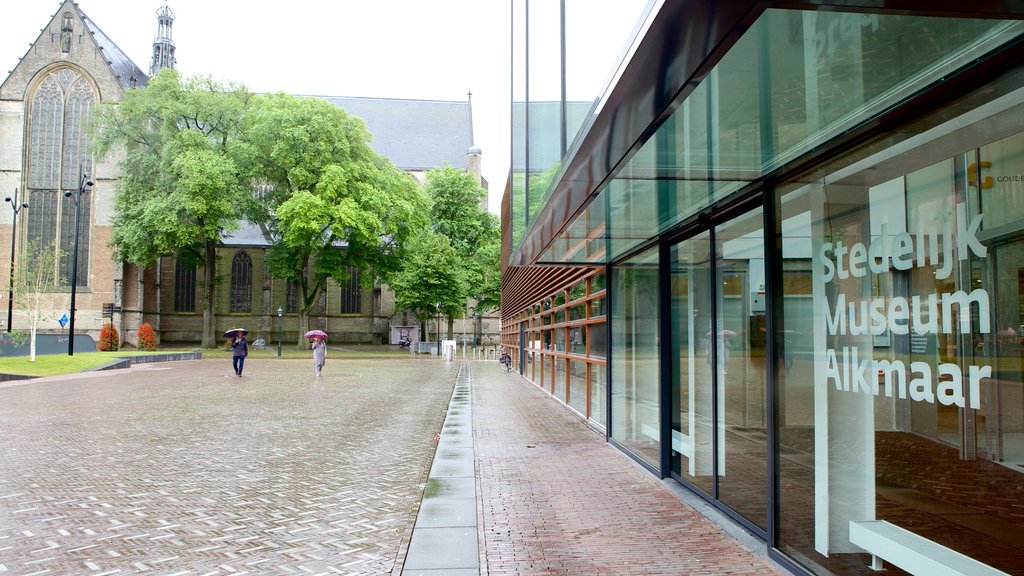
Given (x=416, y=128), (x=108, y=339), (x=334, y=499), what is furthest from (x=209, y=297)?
(x=334, y=499)

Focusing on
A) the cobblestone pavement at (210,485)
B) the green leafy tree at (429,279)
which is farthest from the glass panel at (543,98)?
the green leafy tree at (429,279)

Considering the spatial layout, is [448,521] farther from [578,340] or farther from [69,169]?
[69,169]

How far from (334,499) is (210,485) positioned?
145 centimetres

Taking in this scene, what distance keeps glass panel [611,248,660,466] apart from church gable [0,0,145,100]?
171 ft

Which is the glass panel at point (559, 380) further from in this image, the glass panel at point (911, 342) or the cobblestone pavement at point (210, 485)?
the glass panel at point (911, 342)

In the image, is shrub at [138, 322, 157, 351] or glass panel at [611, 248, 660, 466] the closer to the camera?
glass panel at [611, 248, 660, 466]

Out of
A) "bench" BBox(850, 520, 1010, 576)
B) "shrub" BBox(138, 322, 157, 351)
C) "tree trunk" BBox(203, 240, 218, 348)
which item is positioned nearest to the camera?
"bench" BBox(850, 520, 1010, 576)

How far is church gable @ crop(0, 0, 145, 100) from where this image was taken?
164ft

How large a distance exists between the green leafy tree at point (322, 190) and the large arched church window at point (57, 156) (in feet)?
55.6

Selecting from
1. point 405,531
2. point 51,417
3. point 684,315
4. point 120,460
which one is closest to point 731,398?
point 684,315

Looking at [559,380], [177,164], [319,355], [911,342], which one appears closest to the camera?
[911,342]

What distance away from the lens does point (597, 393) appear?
10344 mm

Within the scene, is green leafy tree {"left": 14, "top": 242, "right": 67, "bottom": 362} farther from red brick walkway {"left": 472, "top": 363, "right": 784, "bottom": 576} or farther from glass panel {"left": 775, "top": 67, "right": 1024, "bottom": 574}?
glass panel {"left": 775, "top": 67, "right": 1024, "bottom": 574}

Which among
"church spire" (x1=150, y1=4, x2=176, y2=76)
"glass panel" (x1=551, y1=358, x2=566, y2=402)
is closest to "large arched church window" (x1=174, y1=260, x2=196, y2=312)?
"church spire" (x1=150, y1=4, x2=176, y2=76)
